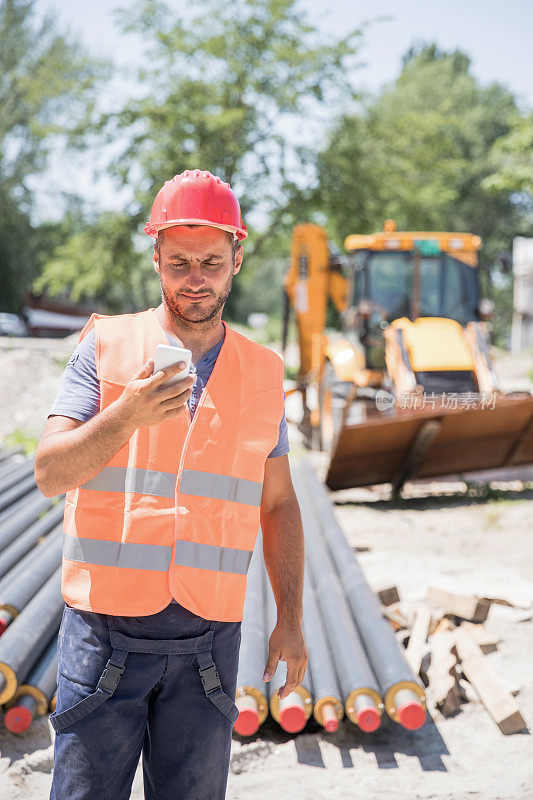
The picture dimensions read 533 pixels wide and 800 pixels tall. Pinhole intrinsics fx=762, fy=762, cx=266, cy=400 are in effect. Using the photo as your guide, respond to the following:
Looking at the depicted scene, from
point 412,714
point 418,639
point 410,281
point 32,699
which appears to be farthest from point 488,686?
point 410,281

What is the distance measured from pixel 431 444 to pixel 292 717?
5.58 meters

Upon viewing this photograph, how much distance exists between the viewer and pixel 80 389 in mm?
1973

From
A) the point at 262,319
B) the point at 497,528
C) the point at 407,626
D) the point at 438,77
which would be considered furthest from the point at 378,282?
the point at 438,77

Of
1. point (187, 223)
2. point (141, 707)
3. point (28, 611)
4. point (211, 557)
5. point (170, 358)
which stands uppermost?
point (187, 223)

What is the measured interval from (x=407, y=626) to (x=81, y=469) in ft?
12.2

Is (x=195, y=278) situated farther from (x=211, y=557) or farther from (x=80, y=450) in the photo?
(x=211, y=557)

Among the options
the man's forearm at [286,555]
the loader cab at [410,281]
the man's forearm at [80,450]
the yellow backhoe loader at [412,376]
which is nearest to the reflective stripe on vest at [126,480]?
the man's forearm at [80,450]

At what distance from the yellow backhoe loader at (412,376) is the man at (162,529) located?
19.8ft

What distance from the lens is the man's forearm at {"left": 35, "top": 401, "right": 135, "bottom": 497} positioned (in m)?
1.77

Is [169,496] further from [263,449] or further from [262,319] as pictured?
[262,319]

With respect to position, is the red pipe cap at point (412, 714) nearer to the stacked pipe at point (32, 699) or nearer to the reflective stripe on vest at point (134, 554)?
the stacked pipe at point (32, 699)

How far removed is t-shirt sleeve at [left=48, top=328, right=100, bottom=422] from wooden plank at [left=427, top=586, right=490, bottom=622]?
12.7 feet

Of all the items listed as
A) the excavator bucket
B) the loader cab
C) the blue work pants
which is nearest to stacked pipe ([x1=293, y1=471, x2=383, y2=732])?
the blue work pants

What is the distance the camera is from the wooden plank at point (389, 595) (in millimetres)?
5285
